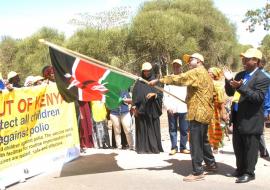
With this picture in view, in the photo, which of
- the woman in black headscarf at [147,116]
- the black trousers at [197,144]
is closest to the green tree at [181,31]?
the woman in black headscarf at [147,116]

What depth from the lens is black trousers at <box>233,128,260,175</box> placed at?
6750 mm

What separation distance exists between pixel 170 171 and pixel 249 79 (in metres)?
2.16

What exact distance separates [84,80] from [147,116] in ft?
A: 7.98

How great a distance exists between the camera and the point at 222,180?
7008 mm

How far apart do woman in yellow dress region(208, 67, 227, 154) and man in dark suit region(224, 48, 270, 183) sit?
1.94 metres

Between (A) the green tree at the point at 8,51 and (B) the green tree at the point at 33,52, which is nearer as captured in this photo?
(B) the green tree at the point at 33,52

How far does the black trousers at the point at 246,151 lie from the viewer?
22.1 ft

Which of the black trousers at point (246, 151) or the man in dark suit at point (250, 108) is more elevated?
the man in dark suit at point (250, 108)

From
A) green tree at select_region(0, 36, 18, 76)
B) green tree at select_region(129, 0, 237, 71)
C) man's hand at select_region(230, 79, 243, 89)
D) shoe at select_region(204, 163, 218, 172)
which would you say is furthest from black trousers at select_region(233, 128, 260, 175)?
green tree at select_region(0, 36, 18, 76)

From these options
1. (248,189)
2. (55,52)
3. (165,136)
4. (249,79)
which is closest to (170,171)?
(248,189)

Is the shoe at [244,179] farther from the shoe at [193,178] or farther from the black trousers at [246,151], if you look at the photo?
the shoe at [193,178]

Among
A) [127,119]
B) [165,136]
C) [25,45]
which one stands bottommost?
[165,136]

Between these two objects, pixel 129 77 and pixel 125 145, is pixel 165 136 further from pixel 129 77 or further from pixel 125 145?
pixel 129 77

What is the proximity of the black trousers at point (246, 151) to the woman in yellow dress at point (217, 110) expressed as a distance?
1.94 meters
